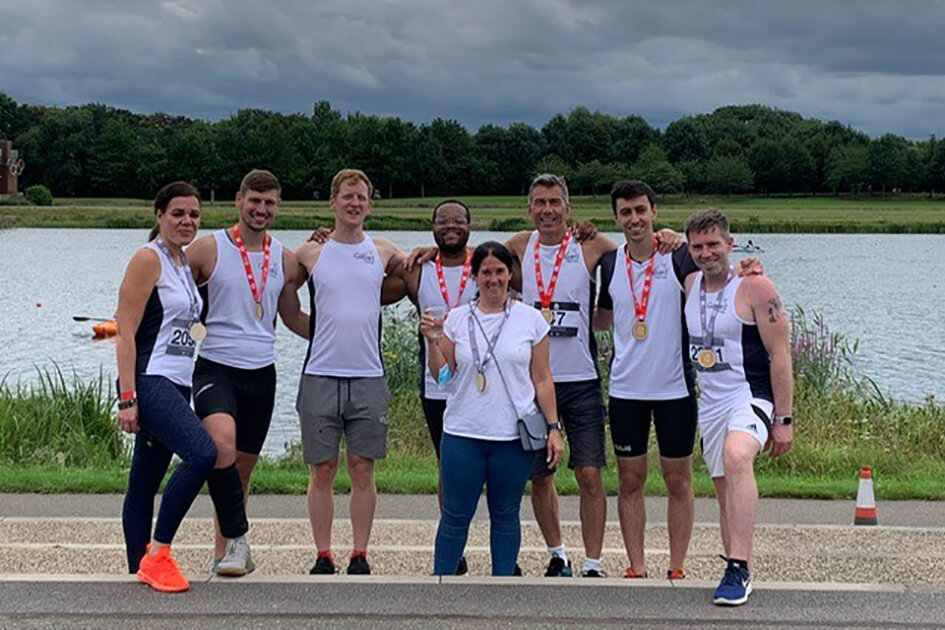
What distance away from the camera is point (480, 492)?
20.6 feet

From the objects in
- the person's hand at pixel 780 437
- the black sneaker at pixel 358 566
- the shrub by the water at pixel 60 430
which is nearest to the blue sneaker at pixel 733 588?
the person's hand at pixel 780 437

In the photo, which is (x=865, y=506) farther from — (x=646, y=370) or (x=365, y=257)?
(x=365, y=257)

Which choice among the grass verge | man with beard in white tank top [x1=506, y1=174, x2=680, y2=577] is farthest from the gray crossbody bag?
the grass verge

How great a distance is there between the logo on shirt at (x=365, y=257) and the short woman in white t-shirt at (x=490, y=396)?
0.82 metres

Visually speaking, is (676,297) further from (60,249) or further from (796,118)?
(796,118)

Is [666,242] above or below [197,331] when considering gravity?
above

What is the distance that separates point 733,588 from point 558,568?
4.64 ft

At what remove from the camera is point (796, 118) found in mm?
158000

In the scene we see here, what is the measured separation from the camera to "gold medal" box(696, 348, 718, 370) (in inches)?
243

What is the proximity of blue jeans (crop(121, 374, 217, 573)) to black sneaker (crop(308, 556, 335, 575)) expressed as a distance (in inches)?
38.9

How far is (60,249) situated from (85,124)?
209 feet

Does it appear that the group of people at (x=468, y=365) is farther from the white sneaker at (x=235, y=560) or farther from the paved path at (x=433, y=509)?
the paved path at (x=433, y=509)

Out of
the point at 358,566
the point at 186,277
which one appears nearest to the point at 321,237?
the point at 186,277

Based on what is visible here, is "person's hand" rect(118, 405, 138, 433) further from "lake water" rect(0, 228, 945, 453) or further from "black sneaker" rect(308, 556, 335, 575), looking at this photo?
"lake water" rect(0, 228, 945, 453)
